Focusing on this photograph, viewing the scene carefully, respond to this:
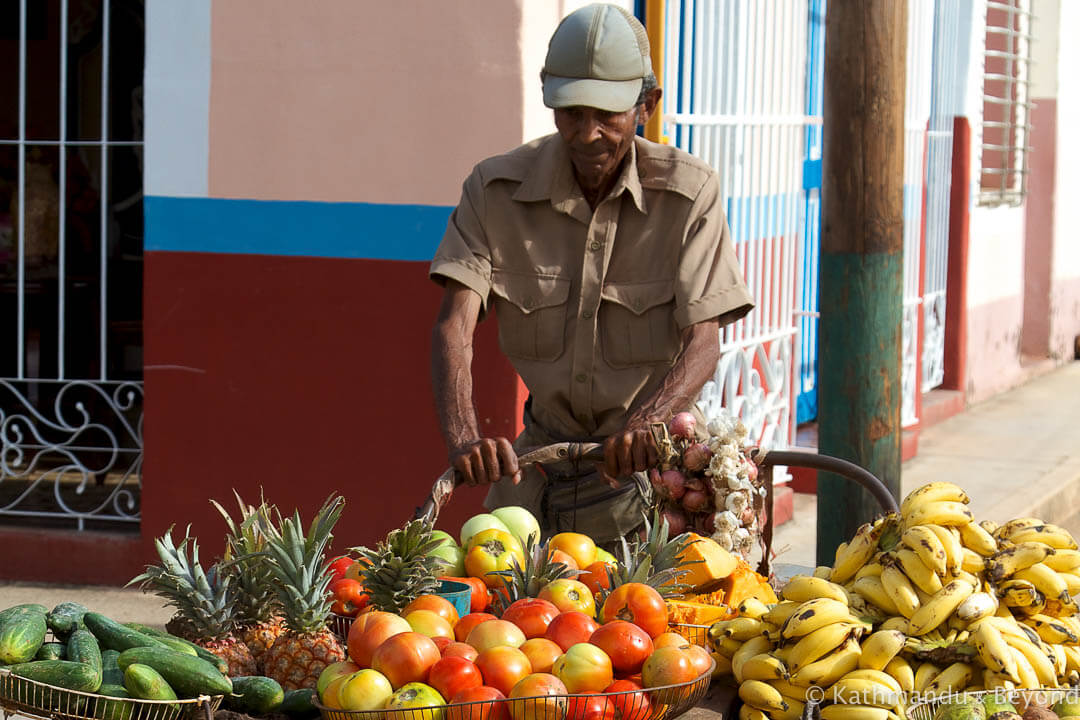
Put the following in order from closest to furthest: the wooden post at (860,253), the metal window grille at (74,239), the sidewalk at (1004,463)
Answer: the wooden post at (860,253) → the metal window grille at (74,239) → the sidewalk at (1004,463)

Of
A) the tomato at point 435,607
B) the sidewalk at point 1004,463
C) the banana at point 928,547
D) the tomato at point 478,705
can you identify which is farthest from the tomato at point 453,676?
the sidewalk at point 1004,463

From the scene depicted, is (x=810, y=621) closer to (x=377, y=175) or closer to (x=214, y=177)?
(x=377, y=175)

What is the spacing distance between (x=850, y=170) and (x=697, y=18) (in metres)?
2.20

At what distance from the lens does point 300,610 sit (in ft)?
9.27

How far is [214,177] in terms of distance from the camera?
241 inches

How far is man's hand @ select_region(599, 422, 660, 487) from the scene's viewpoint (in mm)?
3250

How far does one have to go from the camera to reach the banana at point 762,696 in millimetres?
2734

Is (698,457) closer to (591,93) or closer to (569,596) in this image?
(569,596)

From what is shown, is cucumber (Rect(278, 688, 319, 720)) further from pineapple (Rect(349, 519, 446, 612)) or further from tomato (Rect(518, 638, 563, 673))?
tomato (Rect(518, 638, 563, 673))

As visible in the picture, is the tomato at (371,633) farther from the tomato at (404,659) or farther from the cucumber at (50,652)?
the cucumber at (50,652)

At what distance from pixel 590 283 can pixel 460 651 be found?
1542mm

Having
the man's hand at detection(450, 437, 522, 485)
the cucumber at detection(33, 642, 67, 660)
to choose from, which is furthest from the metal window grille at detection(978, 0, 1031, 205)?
the cucumber at detection(33, 642, 67, 660)

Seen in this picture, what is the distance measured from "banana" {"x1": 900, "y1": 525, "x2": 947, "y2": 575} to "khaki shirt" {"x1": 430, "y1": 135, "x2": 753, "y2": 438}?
1065 mm

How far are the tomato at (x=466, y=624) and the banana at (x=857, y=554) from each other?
2.51 ft
